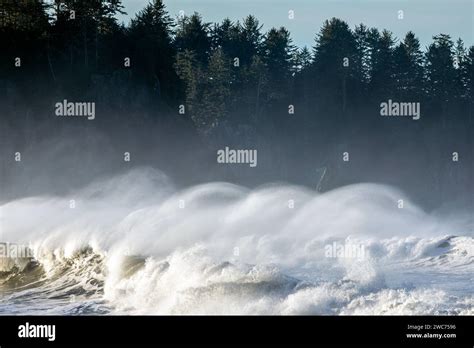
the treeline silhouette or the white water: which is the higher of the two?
the treeline silhouette

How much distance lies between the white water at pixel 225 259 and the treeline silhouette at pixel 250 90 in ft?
42.9

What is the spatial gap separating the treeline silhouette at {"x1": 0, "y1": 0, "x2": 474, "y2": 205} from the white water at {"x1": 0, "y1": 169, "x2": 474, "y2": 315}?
13.1 m

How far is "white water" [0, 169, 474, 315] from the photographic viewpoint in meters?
23.0

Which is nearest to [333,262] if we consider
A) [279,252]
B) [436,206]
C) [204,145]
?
[279,252]

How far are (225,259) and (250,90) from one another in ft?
152

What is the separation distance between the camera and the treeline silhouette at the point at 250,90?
61844 mm

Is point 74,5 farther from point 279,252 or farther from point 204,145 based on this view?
point 279,252
